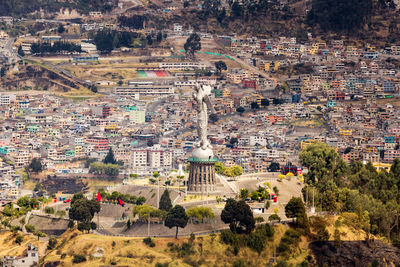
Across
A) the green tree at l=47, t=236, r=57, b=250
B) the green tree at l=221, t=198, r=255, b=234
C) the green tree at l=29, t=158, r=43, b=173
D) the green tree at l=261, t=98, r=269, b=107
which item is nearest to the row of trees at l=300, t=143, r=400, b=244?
the green tree at l=221, t=198, r=255, b=234

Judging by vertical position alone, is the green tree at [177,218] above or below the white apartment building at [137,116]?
above

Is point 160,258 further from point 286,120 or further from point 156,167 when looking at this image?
point 286,120

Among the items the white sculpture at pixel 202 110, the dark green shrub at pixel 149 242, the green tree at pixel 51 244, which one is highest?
the white sculpture at pixel 202 110

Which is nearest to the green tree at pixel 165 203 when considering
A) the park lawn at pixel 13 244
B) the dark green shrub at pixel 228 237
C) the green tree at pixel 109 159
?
the dark green shrub at pixel 228 237

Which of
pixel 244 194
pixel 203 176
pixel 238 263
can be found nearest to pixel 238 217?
pixel 238 263

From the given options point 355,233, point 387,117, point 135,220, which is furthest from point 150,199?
point 387,117

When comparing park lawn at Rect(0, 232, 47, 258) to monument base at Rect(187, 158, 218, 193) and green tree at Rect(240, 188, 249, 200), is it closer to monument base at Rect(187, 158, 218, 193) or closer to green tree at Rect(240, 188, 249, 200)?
monument base at Rect(187, 158, 218, 193)

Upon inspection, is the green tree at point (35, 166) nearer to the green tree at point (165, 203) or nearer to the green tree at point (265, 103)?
the green tree at point (265, 103)

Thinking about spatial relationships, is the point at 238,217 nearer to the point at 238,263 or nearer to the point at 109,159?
the point at 238,263

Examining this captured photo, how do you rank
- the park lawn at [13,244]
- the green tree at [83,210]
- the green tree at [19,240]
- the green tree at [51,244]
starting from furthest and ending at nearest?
the green tree at [19,240] < the green tree at [83,210] < the park lawn at [13,244] < the green tree at [51,244]
